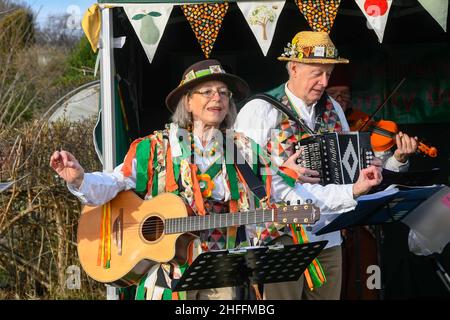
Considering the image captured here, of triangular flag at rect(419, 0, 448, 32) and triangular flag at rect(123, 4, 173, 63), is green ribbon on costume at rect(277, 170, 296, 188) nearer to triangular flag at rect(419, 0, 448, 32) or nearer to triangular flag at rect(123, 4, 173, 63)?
triangular flag at rect(123, 4, 173, 63)

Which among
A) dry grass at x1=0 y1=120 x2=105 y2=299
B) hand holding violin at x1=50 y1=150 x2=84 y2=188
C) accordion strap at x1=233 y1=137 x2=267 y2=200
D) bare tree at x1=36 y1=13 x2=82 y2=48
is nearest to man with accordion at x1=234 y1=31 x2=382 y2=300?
accordion strap at x1=233 y1=137 x2=267 y2=200

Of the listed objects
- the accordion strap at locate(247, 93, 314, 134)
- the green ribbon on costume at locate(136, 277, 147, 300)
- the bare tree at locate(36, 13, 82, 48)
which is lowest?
the green ribbon on costume at locate(136, 277, 147, 300)

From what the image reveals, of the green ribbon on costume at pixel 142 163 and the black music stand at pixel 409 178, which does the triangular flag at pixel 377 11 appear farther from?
the green ribbon on costume at pixel 142 163

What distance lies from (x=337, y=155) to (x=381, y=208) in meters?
0.39

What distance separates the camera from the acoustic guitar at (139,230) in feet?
17.0

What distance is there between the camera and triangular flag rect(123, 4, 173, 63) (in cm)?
617

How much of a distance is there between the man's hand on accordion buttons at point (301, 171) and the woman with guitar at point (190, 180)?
0.11 meters

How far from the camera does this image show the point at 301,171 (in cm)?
557

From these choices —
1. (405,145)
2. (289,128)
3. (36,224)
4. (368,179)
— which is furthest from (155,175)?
(36,224)

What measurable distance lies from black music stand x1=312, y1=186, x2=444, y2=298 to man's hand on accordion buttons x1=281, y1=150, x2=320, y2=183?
10.0 inches

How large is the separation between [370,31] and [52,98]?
7.86 metres

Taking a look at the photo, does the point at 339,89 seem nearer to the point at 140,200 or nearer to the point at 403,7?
the point at 403,7

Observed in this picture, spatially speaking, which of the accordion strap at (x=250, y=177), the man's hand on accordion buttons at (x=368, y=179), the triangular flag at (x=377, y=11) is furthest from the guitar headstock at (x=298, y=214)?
the triangular flag at (x=377, y=11)
